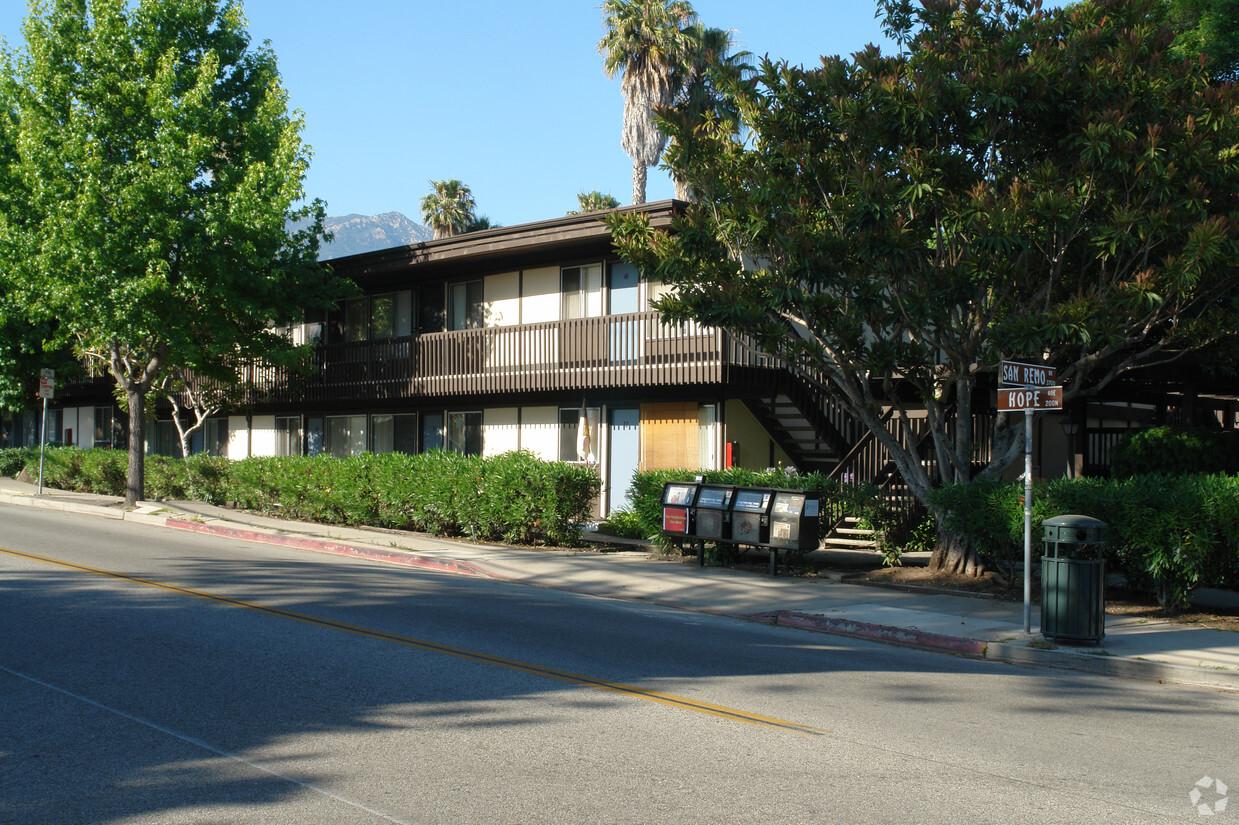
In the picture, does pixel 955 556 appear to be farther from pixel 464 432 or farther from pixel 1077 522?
pixel 464 432

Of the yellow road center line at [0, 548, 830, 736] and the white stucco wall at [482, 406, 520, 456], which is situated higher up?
the white stucco wall at [482, 406, 520, 456]

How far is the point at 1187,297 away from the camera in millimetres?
12094

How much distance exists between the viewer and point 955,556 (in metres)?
14.5

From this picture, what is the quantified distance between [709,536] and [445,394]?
1071 cm

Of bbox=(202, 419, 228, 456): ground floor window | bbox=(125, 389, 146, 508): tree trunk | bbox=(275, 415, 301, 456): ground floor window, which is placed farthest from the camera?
bbox=(202, 419, 228, 456): ground floor window

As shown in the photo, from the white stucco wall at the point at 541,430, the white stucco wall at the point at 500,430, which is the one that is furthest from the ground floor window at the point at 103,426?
the white stucco wall at the point at 541,430

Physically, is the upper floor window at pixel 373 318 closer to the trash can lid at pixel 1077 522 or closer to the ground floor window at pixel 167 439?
the ground floor window at pixel 167 439

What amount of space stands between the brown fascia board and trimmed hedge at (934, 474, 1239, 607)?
340 inches

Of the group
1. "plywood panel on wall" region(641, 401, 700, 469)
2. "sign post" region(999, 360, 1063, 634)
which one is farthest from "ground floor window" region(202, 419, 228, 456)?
"sign post" region(999, 360, 1063, 634)

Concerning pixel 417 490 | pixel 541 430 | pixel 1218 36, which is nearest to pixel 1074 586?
pixel 417 490

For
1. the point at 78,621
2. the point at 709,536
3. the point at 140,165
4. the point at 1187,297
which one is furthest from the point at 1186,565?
the point at 140,165

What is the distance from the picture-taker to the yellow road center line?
23.2ft

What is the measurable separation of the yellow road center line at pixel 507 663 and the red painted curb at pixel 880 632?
4096 millimetres

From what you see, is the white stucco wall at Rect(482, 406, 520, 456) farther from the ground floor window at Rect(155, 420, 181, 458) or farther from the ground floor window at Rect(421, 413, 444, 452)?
the ground floor window at Rect(155, 420, 181, 458)
